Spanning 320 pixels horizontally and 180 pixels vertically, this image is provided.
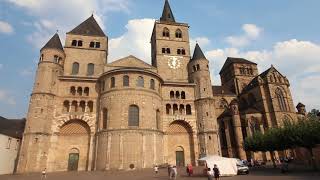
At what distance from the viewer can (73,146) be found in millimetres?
33438

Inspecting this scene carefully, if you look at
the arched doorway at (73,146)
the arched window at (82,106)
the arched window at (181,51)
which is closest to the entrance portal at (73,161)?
the arched doorway at (73,146)

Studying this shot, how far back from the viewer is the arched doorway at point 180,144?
119ft

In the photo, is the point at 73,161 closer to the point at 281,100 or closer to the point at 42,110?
the point at 42,110

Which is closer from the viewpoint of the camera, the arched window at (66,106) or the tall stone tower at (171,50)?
the arched window at (66,106)

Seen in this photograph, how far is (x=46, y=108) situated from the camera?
32906mm

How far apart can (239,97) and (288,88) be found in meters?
10.4

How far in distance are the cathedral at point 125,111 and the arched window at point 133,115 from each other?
0.14 meters

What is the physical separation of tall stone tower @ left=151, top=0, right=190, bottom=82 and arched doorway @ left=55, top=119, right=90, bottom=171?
16.3m

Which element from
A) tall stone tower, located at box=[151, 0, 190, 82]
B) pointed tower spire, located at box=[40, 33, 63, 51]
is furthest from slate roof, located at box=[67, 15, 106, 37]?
tall stone tower, located at box=[151, 0, 190, 82]

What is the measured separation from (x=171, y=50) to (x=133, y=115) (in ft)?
59.3

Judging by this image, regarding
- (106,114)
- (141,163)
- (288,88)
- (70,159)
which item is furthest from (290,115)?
(70,159)

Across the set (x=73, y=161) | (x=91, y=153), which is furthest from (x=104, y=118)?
(x=73, y=161)

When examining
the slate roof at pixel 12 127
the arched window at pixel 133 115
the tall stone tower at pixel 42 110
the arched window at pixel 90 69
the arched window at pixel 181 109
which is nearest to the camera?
the tall stone tower at pixel 42 110

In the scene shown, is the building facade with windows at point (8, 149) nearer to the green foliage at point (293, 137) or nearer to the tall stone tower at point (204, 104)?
the tall stone tower at point (204, 104)
